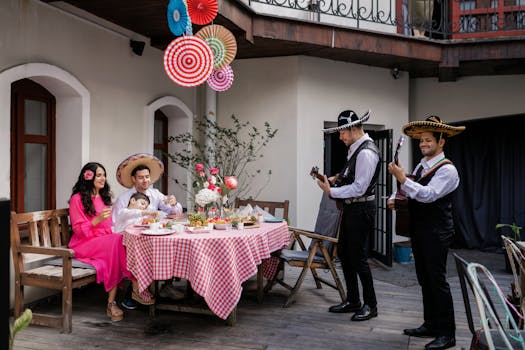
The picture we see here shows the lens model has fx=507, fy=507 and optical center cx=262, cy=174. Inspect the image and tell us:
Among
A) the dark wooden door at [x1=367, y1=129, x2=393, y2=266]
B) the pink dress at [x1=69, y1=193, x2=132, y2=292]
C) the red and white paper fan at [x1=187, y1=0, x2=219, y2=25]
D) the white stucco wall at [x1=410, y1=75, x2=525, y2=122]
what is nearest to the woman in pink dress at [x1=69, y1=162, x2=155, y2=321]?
the pink dress at [x1=69, y1=193, x2=132, y2=292]

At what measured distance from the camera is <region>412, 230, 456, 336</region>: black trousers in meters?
3.86

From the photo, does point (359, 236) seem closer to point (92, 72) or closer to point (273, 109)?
point (92, 72)

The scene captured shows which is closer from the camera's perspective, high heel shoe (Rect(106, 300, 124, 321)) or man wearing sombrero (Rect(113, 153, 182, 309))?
high heel shoe (Rect(106, 300, 124, 321))

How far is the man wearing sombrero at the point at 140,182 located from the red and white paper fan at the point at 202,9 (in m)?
1.51

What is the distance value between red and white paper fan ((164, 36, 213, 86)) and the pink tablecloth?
4.70ft

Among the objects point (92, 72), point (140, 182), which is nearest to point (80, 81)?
point (92, 72)

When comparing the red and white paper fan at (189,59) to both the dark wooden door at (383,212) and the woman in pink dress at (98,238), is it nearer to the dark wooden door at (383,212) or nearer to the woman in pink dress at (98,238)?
the woman in pink dress at (98,238)

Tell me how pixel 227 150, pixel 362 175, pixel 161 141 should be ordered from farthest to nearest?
1. pixel 227 150
2. pixel 161 141
3. pixel 362 175

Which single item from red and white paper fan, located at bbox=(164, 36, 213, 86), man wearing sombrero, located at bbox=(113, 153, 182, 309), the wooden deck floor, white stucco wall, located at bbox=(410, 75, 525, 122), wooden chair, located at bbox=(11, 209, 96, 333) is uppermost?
white stucco wall, located at bbox=(410, 75, 525, 122)

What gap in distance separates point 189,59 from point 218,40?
0.83 meters

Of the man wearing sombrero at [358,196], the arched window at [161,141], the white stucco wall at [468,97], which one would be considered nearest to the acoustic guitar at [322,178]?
the man wearing sombrero at [358,196]

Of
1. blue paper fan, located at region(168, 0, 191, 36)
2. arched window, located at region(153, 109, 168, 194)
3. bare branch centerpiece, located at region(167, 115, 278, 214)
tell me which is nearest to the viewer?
blue paper fan, located at region(168, 0, 191, 36)

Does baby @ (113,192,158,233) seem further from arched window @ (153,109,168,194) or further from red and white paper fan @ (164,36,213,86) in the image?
arched window @ (153,109,168,194)

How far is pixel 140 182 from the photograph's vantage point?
5.25m
